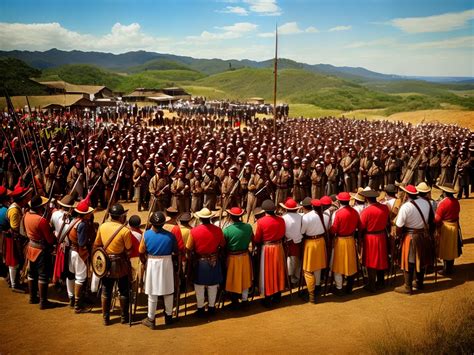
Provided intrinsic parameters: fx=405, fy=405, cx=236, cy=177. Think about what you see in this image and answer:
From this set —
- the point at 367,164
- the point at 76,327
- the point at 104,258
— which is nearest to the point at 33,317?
the point at 76,327

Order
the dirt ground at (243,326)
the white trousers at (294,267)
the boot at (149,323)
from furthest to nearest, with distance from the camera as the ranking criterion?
the white trousers at (294,267) < the boot at (149,323) < the dirt ground at (243,326)

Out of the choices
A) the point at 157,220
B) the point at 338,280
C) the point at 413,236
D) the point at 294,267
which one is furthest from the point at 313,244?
the point at 157,220

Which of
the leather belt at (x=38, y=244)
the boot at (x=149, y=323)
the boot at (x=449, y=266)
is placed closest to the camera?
the boot at (x=149, y=323)

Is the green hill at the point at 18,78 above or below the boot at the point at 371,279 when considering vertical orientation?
above

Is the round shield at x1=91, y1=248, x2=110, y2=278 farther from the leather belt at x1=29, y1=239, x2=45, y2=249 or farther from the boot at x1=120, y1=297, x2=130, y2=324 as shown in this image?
the leather belt at x1=29, y1=239, x2=45, y2=249

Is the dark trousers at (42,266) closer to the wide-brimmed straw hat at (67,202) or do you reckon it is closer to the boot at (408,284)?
the wide-brimmed straw hat at (67,202)

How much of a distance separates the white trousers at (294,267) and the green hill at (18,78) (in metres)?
41.2

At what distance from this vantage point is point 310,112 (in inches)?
2127

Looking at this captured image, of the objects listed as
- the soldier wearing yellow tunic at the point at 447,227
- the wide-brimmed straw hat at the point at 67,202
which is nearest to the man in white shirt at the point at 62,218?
the wide-brimmed straw hat at the point at 67,202

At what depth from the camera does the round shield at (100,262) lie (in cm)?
586

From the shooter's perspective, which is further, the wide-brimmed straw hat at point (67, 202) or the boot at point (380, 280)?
the boot at point (380, 280)

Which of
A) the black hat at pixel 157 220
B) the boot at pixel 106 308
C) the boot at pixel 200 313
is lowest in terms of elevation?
the boot at pixel 200 313

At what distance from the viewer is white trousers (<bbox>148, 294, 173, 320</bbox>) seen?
19.4ft

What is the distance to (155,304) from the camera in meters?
5.93
